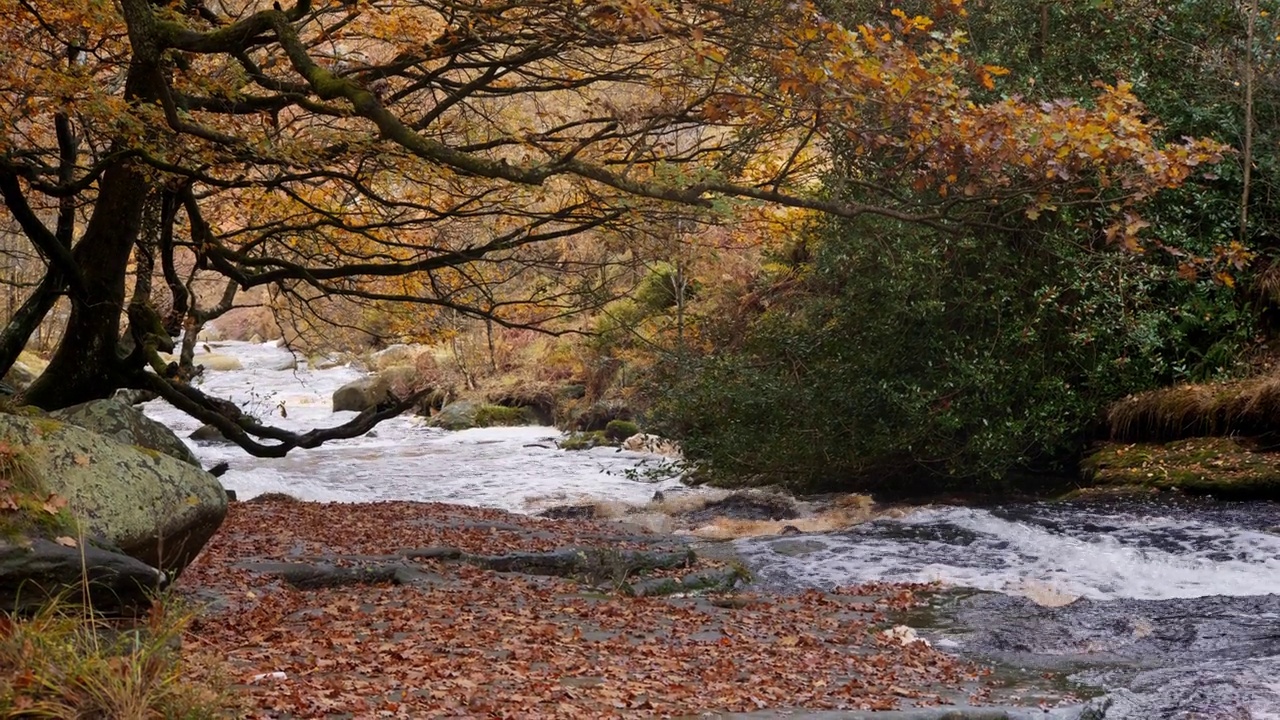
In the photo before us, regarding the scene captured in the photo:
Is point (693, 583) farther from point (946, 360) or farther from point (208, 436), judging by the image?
point (208, 436)

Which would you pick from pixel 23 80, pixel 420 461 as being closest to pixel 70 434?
pixel 23 80

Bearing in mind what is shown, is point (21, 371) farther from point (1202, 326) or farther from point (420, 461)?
point (1202, 326)

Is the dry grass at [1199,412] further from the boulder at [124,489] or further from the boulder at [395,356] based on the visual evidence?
the boulder at [395,356]

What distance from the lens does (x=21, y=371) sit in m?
23.3

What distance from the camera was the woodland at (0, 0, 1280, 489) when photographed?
7469 mm

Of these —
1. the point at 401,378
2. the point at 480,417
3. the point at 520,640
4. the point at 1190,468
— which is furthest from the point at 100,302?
the point at 401,378

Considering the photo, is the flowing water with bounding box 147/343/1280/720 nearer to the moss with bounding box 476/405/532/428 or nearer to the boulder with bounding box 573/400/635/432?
the boulder with bounding box 573/400/635/432

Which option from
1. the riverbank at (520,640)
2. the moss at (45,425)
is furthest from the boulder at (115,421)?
the moss at (45,425)

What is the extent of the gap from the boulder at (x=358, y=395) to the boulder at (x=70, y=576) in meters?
23.6

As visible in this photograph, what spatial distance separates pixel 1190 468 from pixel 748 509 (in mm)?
5303

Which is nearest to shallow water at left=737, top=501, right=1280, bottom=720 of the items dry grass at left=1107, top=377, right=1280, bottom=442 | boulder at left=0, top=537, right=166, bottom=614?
dry grass at left=1107, top=377, right=1280, bottom=442

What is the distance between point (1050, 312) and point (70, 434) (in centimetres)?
1118

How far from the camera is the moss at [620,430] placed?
23.6 metres

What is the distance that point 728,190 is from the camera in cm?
684
